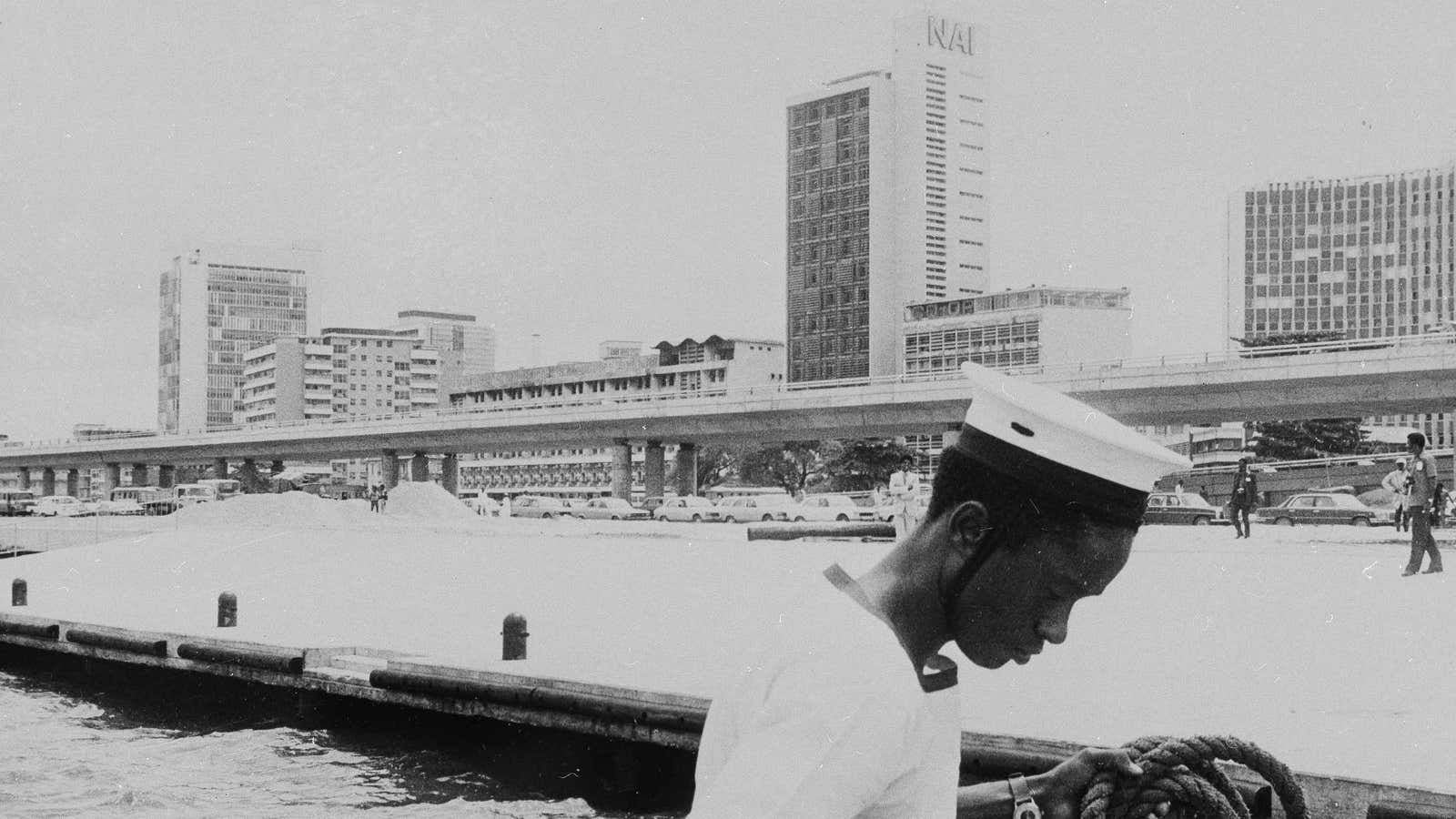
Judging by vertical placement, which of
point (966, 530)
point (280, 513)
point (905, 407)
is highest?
point (905, 407)

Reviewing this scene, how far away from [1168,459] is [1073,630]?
12.4 m

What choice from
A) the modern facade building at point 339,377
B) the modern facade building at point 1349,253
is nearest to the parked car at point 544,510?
the modern facade building at point 1349,253

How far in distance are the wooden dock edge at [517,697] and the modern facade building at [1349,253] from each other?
156m

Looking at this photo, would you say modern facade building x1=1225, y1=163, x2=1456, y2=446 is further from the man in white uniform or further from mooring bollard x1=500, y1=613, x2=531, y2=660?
the man in white uniform

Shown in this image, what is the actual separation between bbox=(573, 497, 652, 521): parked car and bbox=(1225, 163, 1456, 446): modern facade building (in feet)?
372

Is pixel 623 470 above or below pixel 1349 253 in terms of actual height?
below

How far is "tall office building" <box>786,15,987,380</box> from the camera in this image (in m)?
152

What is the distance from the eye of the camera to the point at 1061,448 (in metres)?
1.76

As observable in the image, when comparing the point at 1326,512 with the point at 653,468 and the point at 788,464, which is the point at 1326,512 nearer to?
the point at 653,468

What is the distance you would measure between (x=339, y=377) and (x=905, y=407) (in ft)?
466

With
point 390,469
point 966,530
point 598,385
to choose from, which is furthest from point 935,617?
point 598,385

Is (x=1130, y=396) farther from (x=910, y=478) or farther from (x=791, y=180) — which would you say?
(x=791, y=180)

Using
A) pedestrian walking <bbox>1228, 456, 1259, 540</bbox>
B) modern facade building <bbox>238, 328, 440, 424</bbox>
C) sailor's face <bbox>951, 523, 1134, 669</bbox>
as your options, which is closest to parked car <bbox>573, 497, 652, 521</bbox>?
pedestrian walking <bbox>1228, 456, 1259, 540</bbox>

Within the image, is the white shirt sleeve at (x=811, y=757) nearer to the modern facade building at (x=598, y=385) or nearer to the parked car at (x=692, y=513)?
the parked car at (x=692, y=513)
